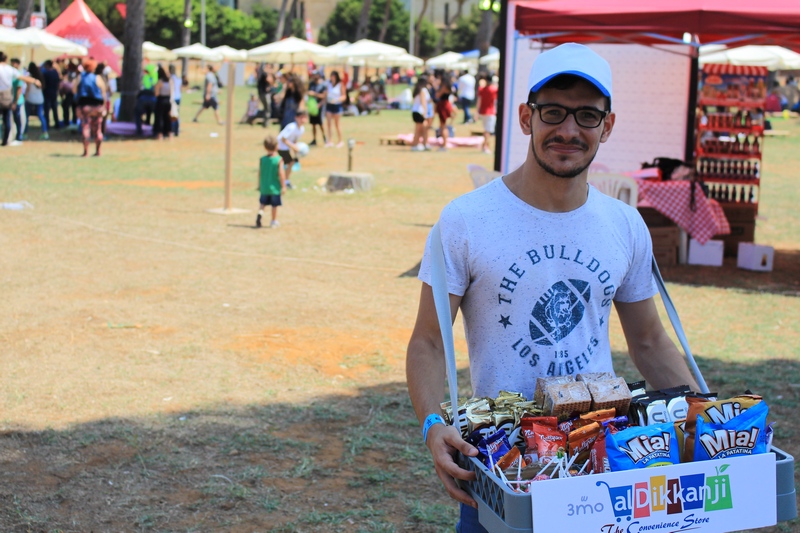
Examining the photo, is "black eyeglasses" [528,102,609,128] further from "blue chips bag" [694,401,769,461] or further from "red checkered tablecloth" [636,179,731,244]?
"red checkered tablecloth" [636,179,731,244]

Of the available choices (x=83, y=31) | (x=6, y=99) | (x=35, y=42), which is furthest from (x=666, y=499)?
(x=83, y=31)

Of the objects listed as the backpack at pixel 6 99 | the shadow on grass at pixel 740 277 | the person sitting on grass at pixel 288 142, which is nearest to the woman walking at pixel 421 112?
the person sitting on grass at pixel 288 142

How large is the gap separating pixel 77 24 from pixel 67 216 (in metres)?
22.2

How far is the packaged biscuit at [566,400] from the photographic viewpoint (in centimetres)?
222

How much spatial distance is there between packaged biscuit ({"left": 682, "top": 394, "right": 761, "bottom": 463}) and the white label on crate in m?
0.11

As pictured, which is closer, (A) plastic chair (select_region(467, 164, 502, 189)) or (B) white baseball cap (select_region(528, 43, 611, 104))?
(B) white baseball cap (select_region(528, 43, 611, 104))

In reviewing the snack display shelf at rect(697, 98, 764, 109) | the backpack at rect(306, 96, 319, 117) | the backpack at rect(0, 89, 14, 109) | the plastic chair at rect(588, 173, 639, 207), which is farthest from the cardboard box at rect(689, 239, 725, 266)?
the backpack at rect(0, 89, 14, 109)

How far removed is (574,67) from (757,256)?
376 inches

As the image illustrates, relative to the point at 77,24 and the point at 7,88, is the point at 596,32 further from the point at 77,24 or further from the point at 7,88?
the point at 77,24

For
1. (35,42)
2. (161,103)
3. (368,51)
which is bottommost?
(161,103)

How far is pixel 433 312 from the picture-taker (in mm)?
2488

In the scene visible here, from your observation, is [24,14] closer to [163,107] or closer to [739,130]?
[163,107]

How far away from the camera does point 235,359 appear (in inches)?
282

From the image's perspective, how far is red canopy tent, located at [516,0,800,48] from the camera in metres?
9.52
